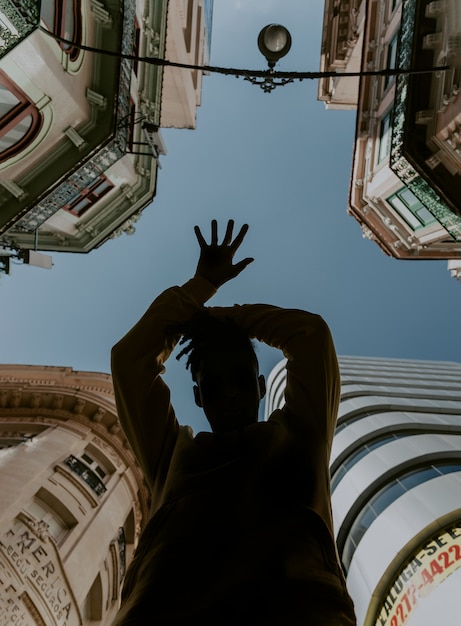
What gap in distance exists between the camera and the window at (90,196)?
13.8 metres

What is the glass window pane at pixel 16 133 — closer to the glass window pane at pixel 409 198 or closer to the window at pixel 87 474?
the window at pixel 87 474

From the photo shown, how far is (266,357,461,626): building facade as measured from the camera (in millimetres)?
11234

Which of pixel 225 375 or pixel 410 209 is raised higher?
pixel 410 209

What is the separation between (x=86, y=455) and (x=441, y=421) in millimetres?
14848

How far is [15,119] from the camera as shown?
30.0 feet

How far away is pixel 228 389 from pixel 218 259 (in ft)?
4.09

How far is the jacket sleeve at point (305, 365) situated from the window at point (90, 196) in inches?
476

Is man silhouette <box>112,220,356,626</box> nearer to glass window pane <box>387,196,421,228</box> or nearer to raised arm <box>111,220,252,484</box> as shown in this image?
raised arm <box>111,220,252,484</box>

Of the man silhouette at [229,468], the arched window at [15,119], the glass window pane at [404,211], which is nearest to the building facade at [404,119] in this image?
the glass window pane at [404,211]

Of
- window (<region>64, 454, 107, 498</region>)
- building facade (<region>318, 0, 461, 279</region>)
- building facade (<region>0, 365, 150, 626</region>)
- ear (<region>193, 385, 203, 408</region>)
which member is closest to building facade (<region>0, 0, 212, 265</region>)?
building facade (<region>0, 365, 150, 626</region>)

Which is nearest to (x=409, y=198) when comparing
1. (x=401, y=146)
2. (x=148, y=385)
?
(x=401, y=146)

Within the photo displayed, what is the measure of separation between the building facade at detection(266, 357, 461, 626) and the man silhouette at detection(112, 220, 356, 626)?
31.5ft

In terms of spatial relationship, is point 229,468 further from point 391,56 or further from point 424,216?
point 391,56

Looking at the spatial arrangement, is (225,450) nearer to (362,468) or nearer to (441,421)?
(362,468)
